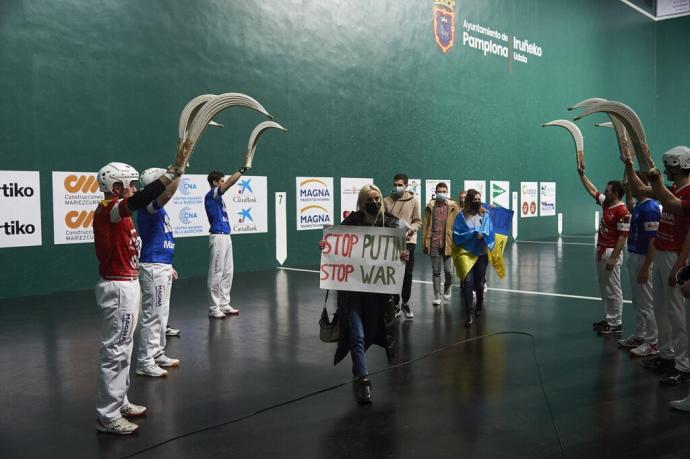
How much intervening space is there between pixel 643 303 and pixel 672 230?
1186mm

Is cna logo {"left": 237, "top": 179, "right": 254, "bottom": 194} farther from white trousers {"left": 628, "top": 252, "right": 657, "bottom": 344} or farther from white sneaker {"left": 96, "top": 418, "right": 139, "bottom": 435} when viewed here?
white sneaker {"left": 96, "top": 418, "right": 139, "bottom": 435}

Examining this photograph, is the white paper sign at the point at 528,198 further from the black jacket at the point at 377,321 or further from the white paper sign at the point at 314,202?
the black jacket at the point at 377,321

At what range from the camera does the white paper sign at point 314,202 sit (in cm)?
1284

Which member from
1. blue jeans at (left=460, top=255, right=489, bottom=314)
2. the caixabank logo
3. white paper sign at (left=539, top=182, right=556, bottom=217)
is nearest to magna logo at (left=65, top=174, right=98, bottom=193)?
the caixabank logo

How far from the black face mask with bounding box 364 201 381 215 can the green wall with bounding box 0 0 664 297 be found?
643 centimetres

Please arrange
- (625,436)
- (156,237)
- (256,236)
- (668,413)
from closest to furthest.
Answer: (625,436) < (668,413) < (156,237) < (256,236)

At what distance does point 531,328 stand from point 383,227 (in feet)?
9.63

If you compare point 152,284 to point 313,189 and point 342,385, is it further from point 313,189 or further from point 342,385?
point 313,189

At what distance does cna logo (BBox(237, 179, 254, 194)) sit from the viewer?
11586mm

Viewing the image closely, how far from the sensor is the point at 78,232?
30.9 ft

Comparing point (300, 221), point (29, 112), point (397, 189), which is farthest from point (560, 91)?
point (29, 112)

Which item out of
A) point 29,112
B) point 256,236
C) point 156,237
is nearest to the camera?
point 156,237

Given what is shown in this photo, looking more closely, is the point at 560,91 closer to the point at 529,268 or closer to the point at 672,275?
the point at 529,268

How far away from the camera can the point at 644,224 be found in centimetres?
521
